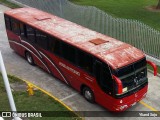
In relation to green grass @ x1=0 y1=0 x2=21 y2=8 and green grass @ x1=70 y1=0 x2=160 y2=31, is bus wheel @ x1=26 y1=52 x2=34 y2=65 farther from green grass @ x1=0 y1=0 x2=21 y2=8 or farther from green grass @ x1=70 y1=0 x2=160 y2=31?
green grass @ x1=0 y1=0 x2=21 y2=8

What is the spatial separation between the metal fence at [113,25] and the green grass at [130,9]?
12.4ft

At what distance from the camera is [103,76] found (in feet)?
43.1

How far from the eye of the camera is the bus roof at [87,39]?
1316cm

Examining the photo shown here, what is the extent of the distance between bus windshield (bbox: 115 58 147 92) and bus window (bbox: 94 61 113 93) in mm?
411

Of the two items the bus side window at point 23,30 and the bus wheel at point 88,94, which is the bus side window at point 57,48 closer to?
the bus wheel at point 88,94

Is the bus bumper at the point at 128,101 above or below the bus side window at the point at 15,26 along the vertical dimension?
below

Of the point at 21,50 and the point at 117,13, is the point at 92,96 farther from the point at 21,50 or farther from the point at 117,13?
the point at 117,13

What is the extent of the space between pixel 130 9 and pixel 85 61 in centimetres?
1435

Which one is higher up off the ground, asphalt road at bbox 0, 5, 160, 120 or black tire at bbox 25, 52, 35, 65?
black tire at bbox 25, 52, 35, 65

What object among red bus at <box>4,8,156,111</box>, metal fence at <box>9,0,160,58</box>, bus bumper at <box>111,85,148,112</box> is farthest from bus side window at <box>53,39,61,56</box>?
metal fence at <box>9,0,160,58</box>

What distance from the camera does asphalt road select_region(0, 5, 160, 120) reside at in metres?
14.4

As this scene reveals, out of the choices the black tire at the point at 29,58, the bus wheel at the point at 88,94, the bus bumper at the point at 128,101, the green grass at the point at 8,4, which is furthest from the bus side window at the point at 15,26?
the green grass at the point at 8,4

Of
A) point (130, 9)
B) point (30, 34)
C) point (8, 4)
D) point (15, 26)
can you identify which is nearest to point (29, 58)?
point (30, 34)

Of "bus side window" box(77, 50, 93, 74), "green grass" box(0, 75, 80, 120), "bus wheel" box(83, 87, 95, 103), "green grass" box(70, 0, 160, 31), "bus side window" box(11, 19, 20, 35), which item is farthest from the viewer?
"green grass" box(70, 0, 160, 31)
